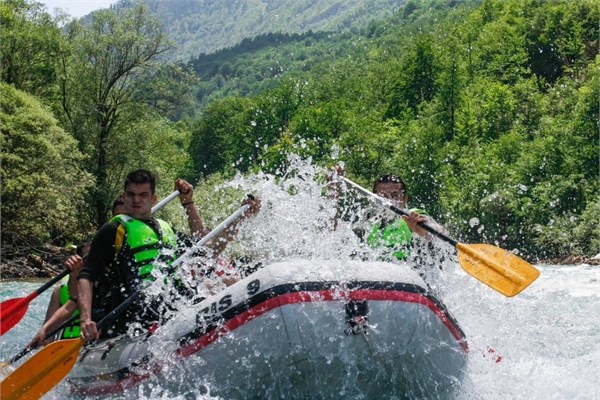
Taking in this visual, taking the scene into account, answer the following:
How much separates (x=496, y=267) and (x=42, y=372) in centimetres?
336

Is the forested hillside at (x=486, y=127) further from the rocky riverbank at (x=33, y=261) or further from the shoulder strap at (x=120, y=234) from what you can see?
the shoulder strap at (x=120, y=234)

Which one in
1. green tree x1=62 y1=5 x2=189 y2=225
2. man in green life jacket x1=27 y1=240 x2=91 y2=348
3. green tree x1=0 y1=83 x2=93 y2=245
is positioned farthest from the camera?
green tree x1=62 y1=5 x2=189 y2=225

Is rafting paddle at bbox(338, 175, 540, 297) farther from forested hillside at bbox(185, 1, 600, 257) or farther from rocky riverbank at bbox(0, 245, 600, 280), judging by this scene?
rocky riverbank at bbox(0, 245, 600, 280)

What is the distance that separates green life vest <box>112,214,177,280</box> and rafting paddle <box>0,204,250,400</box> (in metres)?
0.22

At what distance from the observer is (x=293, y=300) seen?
15.4 feet

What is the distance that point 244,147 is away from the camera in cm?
4909

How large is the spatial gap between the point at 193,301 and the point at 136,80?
22954 mm

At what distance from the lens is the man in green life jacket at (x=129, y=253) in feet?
17.1

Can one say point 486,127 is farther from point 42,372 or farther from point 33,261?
point 42,372

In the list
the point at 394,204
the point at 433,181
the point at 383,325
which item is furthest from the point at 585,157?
the point at 383,325

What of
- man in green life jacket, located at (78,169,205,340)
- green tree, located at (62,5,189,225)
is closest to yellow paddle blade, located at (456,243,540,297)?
man in green life jacket, located at (78,169,205,340)

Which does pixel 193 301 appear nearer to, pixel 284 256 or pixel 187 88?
pixel 284 256

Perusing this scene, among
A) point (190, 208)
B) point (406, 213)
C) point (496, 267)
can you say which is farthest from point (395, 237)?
point (190, 208)

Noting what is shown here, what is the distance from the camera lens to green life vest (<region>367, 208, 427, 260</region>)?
641 centimetres
